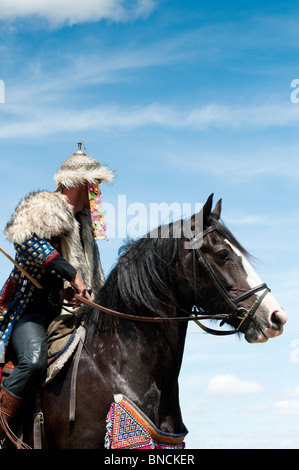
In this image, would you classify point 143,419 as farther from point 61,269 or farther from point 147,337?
point 61,269

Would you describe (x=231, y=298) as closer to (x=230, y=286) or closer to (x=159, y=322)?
(x=230, y=286)

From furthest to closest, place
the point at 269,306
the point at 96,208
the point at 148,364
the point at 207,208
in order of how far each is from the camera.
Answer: the point at 96,208, the point at 207,208, the point at 148,364, the point at 269,306

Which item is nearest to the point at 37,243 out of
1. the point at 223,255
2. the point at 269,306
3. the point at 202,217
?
the point at 202,217

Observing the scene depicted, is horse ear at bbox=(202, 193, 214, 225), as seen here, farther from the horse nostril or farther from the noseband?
the horse nostril

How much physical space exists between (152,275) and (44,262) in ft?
4.35

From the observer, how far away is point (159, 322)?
7.20m

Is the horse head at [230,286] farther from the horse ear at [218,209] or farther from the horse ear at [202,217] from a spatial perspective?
the horse ear at [218,209]

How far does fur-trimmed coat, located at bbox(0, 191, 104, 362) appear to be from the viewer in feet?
24.8

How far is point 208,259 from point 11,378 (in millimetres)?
2677

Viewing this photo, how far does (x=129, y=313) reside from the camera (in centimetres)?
734

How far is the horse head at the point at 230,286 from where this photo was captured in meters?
6.87

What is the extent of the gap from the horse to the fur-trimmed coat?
0.92 meters

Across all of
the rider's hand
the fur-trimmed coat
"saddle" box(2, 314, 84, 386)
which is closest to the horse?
"saddle" box(2, 314, 84, 386)

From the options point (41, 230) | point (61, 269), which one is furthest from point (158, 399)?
point (41, 230)
